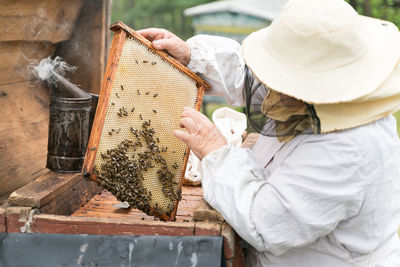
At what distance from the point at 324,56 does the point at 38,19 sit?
202cm

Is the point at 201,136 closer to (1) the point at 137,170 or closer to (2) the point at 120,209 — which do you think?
(1) the point at 137,170

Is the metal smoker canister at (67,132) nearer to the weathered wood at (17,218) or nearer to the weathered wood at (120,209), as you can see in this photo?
the weathered wood at (120,209)

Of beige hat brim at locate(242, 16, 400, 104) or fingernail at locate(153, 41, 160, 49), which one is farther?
fingernail at locate(153, 41, 160, 49)

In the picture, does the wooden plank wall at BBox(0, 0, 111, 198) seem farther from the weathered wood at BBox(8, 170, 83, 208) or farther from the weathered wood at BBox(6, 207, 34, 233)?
the weathered wood at BBox(6, 207, 34, 233)

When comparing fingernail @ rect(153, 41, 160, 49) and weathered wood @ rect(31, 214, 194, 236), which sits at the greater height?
fingernail @ rect(153, 41, 160, 49)

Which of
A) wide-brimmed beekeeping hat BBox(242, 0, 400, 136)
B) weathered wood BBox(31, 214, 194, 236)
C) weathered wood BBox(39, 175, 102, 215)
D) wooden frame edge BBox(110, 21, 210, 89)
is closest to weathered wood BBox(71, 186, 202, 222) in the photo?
weathered wood BBox(39, 175, 102, 215)

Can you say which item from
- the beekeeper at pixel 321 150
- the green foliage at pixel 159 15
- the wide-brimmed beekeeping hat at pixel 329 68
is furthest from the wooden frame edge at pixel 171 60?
the green foliage at pixel 159 15

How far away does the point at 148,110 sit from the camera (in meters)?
2.29

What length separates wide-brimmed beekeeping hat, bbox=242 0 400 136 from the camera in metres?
1.67

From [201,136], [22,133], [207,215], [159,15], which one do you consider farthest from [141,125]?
[159,15]

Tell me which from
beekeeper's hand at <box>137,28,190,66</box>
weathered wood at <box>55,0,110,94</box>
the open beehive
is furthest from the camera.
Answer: weathered wood at <box>55,0,110,94</box>

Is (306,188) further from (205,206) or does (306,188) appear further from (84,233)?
(84,233)

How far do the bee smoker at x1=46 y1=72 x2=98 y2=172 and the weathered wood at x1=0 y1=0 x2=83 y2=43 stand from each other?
405mm

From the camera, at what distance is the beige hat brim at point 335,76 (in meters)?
1.65
